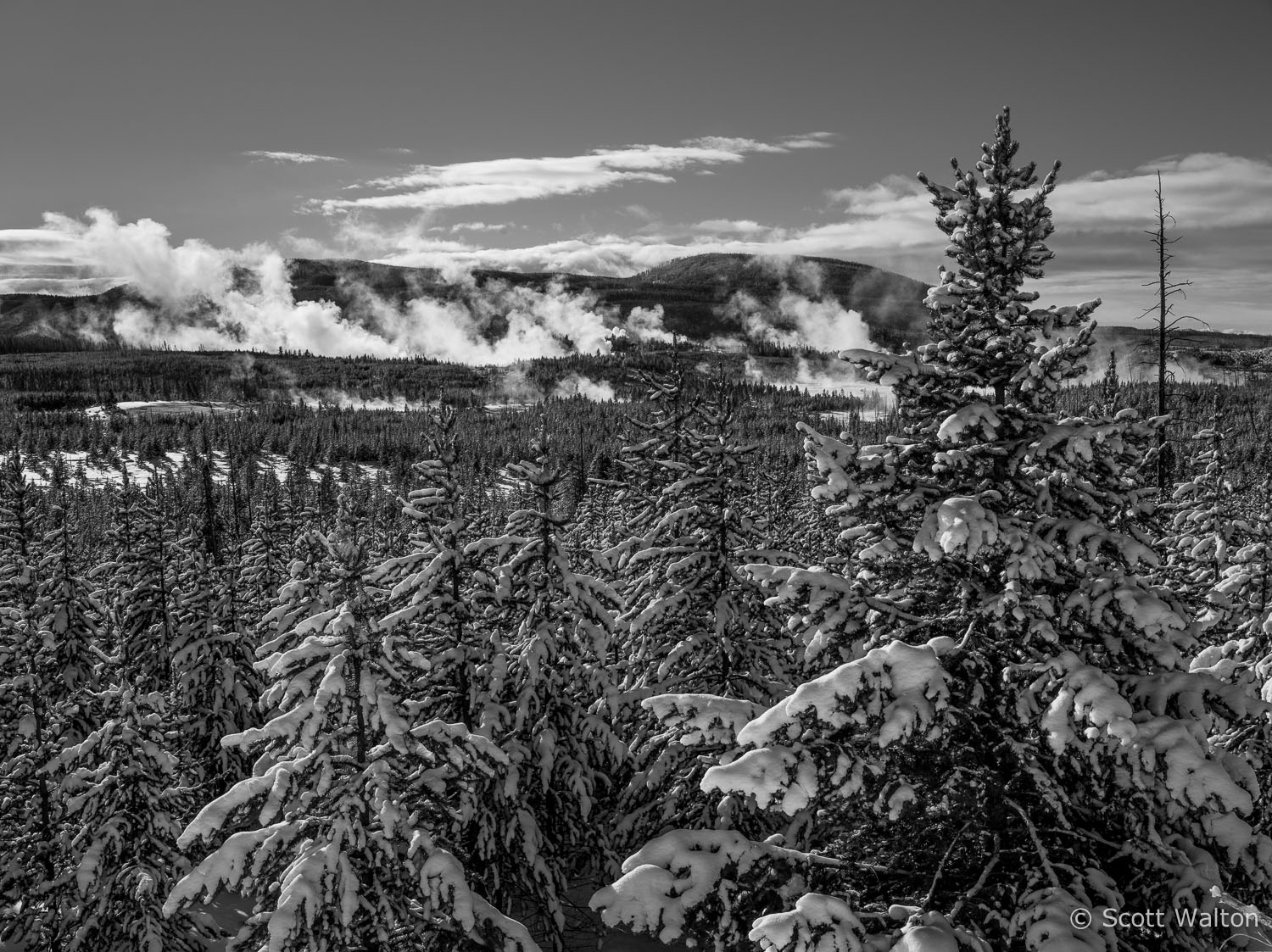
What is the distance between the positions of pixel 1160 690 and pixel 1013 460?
2.21 m

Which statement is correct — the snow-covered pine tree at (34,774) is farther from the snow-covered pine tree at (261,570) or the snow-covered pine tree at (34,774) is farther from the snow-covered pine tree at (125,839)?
the snow-covered pine tree at (261,570)

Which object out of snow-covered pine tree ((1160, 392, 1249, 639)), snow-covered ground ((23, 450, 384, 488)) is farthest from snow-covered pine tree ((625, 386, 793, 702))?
snow-covered ground ((23, 450, 384, 488))

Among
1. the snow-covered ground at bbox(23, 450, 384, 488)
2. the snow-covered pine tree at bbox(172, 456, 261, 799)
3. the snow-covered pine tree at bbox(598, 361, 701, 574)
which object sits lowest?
the snow-covered ground at bbox(23, 450, 384, 488)

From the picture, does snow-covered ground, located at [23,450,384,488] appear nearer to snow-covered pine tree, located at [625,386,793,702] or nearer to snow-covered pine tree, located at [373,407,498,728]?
snow-covered pine tree, located at [625,386,793,702]

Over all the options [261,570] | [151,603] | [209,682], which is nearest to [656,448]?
[209,682]

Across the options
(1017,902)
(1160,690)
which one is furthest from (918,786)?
(1160,690)

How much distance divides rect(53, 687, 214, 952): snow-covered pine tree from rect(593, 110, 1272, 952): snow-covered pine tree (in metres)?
12.3

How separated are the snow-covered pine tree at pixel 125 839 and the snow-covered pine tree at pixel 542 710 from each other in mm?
6474

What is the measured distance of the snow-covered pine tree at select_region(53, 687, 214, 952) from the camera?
48.8 feet

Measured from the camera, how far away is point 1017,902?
6.40 meters

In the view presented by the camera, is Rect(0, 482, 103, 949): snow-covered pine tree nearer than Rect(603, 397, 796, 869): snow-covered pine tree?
No

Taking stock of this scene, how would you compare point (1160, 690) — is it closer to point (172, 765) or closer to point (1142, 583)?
point (1142, 583)

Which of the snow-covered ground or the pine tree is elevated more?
the pine tree

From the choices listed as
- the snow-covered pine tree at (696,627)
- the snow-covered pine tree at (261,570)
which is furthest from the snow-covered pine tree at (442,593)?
the snow-covered pine tree at (261,570)
